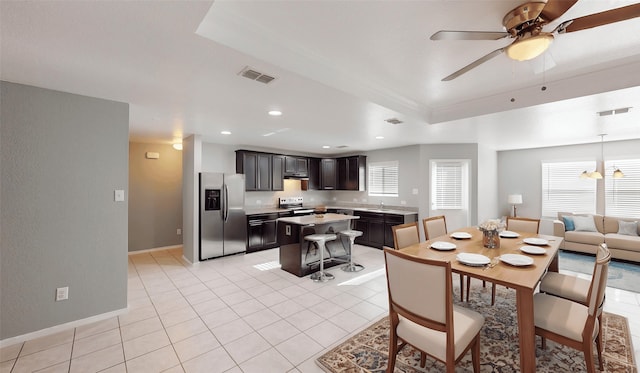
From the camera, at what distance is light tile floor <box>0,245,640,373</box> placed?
2.17 metres

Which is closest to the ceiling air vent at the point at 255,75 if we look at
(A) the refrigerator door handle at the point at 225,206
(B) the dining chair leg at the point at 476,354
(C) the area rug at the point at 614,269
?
(B) the dining chair leg at the point at 476,354

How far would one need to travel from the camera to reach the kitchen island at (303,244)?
4184 mm

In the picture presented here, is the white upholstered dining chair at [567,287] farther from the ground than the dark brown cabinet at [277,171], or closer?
closer

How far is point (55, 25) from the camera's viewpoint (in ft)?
5.21

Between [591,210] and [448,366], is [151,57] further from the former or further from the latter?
[591,210]

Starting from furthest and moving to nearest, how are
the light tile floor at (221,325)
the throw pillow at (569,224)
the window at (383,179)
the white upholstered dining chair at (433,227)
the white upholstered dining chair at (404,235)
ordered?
1. the window at (383,179)
2. the throw pillow at (569,224)
3. the white upholstered dining chair at (433,227)
4. the white upholstered dining chair at (404,235)
5. the light tile floor at (221,325)

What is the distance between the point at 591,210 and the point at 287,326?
23.6ft

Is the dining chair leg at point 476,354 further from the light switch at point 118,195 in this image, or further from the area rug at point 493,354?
the light switch at point 118,195

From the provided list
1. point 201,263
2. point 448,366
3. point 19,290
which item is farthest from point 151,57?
point 201,263

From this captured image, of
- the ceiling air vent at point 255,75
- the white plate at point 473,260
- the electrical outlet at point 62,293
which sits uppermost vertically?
the ceiling air vent at point 255,75

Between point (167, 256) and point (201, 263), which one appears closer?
point (201, 263)

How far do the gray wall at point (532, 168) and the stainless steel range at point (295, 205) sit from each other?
5.30 m

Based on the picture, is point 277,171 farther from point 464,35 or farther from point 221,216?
point 464,35

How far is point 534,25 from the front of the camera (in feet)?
5.12
